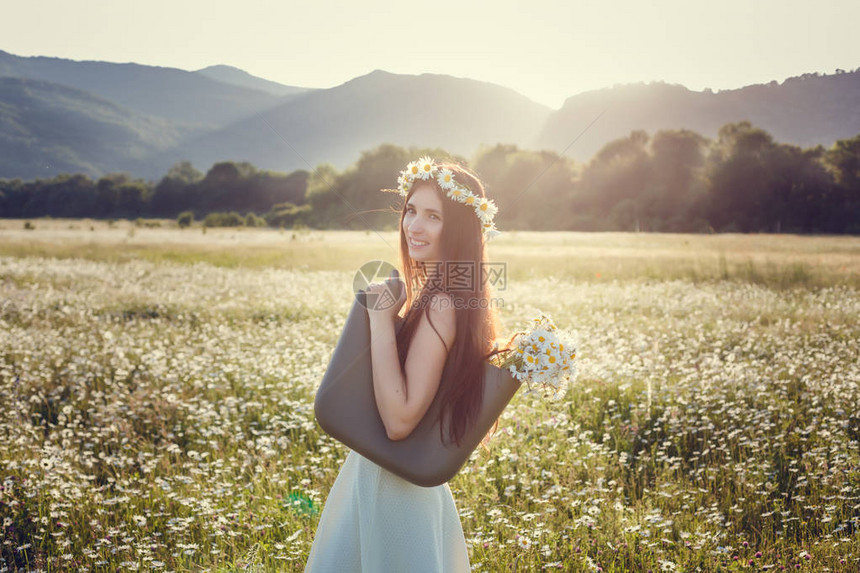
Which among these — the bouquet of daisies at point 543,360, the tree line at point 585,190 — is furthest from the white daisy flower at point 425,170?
the tree line at point 585,190

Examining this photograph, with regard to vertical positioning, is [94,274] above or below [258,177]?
below

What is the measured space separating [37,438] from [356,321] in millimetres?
4933

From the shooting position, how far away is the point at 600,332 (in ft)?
34.1

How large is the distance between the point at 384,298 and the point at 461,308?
0.36 m

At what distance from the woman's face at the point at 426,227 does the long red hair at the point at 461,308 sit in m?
0.02

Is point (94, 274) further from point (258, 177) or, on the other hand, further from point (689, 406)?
point (258, 177)

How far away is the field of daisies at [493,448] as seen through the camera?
407 centimetres

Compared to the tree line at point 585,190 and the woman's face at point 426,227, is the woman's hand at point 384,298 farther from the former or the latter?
the tree line at point 585,190

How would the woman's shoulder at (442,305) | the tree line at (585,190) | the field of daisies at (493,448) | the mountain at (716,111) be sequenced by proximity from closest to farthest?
the woman's shoulder at (442,305)
the field of daisies at (493,448)
the tree line at (585,190)
the mountain at (716,111)

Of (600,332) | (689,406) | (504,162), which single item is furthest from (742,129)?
(689,406)

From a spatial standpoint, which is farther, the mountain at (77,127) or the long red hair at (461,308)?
the mountain at (77,127)

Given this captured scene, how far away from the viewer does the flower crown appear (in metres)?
2.69

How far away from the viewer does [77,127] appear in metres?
92.4

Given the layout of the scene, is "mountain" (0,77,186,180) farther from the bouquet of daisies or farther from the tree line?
the bouquet of daisies
